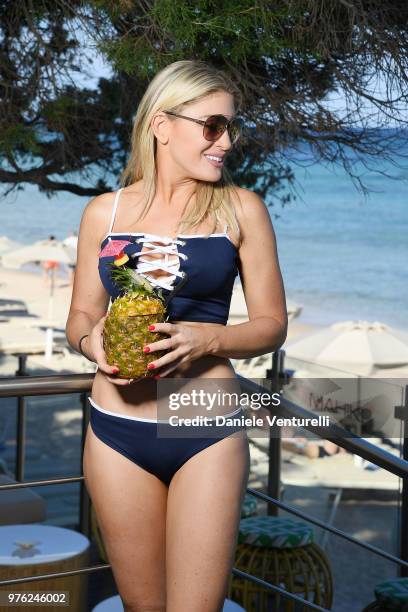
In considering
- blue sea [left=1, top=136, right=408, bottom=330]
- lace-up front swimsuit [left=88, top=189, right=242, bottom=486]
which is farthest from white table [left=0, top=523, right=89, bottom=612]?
blue sea [left=1, top=136, right=408, bottom=330]

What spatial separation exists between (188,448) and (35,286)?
3441 cm

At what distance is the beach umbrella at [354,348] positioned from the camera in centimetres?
1541

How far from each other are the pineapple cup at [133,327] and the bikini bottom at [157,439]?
0.50ft

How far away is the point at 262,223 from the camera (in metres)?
2.25

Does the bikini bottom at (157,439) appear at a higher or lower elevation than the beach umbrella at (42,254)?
lower

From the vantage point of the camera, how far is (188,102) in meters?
2.25

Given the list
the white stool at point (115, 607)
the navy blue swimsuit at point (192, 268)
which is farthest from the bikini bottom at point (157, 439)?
the white stool at point (115, 607)

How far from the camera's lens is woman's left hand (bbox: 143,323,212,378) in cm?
197

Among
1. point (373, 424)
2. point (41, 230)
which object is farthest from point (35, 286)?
point (373, 424)

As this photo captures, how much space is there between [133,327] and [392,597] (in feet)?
8.39

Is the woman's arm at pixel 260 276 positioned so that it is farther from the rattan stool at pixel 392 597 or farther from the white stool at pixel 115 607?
the rattan stool at pixel 392 597

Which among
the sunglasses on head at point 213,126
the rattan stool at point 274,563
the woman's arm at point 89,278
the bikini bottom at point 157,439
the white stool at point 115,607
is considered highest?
the sunglasses on head at point 213,126

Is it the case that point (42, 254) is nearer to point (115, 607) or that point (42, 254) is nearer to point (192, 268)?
point (115, 607)

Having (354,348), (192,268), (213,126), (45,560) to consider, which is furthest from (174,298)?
(354,348)
